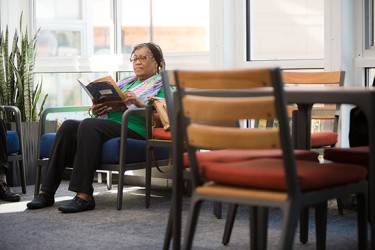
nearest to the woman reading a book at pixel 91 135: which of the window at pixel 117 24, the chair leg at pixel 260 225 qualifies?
the window at pixel 117 24

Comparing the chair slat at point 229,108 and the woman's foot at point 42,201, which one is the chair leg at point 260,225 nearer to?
the chair slat at point 229,108

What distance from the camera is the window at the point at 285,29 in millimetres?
5035

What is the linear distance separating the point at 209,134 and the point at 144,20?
3.54 meters

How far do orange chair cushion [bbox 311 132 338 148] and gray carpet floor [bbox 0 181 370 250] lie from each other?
0.40 meters

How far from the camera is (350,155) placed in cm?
308

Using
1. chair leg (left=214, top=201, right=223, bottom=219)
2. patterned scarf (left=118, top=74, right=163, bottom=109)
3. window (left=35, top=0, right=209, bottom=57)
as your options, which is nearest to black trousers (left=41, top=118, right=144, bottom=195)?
patterned scarf (left=118, top=74, right=163, bottom=109)

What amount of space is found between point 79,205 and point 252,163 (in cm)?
207

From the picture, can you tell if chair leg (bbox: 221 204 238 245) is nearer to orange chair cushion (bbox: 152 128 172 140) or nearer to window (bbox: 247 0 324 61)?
orange chair cushion (bbox: 152 128 172 140)

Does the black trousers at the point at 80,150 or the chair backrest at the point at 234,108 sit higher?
the chair backrest at the point at 234,108

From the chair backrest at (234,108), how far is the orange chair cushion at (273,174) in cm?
6

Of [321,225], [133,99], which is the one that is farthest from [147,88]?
[321,225]

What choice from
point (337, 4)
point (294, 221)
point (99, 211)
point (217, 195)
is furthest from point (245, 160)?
point (337, 4)

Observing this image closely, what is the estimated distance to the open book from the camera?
4.59 metres

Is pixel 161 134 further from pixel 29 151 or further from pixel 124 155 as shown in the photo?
pixel 29 151
